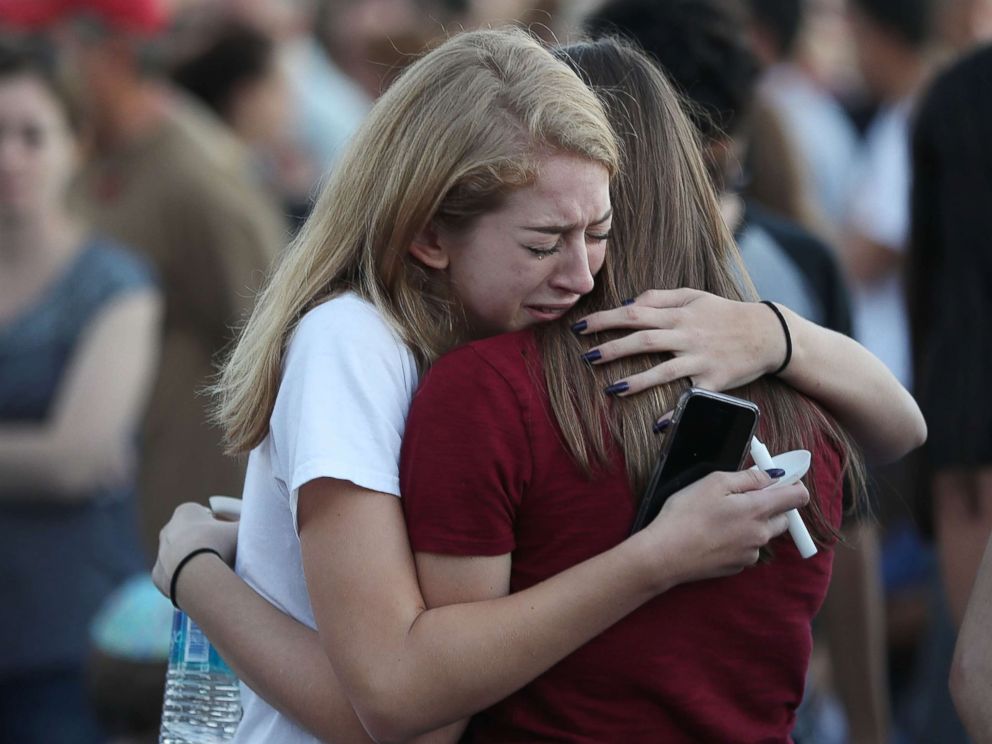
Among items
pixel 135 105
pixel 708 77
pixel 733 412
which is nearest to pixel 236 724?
pixel 733 412

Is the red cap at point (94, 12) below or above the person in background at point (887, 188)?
above

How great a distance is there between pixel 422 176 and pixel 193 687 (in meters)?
0.76

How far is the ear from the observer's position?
178 cm

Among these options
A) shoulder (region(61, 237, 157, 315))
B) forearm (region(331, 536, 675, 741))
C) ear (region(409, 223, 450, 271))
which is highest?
shoulder (region(61, 237, 157, 315))

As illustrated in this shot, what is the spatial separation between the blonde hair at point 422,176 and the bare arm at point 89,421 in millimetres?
1904

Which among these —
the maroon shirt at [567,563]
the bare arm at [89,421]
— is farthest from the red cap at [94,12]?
the maroon shirt at [567,563]

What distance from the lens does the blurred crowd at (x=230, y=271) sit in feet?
8.35

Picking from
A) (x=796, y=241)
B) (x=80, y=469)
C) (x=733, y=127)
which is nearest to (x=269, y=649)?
(x=733, y=127)

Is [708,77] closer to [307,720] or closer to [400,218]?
[400,218]

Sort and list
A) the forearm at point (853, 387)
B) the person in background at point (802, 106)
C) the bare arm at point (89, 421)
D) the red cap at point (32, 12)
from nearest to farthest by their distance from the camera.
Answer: the forearm at point (853, 387) → the bare arm at point (89, 421) → the red cap at point (32, 12) → the person in background at point (802, 106)

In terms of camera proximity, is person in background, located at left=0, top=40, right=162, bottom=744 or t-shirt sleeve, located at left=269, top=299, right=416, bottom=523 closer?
t-shirt sleeve, located at left=269, top=299, right=416, bottom=523

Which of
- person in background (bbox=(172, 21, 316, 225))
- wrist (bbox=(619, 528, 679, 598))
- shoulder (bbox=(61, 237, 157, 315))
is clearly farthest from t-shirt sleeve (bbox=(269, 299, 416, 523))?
person in background (bbox=(172, 21, 316, 225))

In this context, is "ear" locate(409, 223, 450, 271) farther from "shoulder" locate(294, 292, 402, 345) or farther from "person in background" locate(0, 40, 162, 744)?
"person in background" locate(0, 40, 162, 744)

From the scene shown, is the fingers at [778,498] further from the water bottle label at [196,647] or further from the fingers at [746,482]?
the water bottle label at [196,647]
